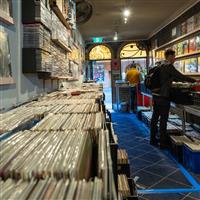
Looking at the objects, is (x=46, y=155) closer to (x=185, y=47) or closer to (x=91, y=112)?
(x=91, y=112)

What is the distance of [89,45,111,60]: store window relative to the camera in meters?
11.6

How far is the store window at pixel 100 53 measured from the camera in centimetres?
1164

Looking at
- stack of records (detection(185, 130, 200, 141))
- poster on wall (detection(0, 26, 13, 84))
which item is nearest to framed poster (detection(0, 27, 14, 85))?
poster on wall (detection(0, 26, 13, 84))

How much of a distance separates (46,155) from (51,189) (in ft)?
0.63

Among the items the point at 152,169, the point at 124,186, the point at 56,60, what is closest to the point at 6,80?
the point at 124,186

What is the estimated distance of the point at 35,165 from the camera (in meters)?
0.69

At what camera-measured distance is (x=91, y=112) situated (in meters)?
1.57

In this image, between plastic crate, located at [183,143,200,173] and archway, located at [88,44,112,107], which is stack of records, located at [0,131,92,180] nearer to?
plastic crate, located at [183,143,200,173]

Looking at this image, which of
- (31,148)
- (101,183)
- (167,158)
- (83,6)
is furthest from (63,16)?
(101,183)

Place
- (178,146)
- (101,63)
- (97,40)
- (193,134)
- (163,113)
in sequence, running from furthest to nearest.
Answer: (101,63)
(97,40)
(163,113)
(193,134)
(178,146)

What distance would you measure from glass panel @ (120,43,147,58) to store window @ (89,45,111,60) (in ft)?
2.01

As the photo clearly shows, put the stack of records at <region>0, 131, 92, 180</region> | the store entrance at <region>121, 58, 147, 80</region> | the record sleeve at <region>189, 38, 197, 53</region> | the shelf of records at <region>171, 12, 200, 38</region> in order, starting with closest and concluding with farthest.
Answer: the stack of records at <region>0, 131, 92, 180</region> → the shelf of records at <region>171, 12, 200, 38</region> → the record sleeve at <region>189, 38, 197, 53</region> → the store entrance at <region>121, 58, 147, 80</region>

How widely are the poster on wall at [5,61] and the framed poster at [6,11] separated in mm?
101

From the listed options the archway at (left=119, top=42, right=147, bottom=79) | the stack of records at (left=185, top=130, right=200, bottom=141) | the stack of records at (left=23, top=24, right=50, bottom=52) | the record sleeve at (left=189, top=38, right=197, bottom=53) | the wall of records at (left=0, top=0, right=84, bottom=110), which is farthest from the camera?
the archway at (left=119, top=42, right=147, bottom=79)
